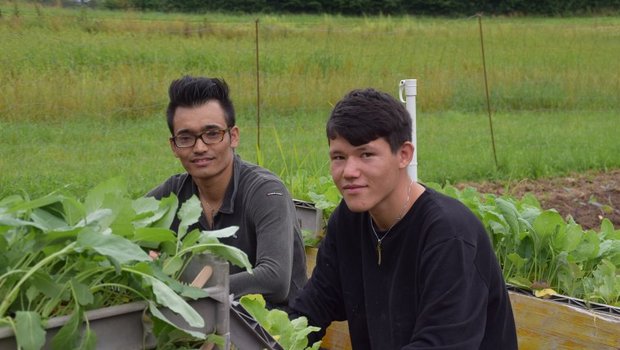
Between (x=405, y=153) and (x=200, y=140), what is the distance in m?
1.18

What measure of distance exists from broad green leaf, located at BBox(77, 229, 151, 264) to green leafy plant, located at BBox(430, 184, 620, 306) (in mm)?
2585

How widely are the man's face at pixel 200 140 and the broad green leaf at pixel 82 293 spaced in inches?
76.5

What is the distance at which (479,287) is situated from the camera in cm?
268

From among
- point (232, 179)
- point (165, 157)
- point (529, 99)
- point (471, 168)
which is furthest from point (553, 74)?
point (232, 179)

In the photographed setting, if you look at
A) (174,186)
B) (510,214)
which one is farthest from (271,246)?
(510,214)

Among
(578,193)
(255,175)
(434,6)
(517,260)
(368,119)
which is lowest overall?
(578,193)

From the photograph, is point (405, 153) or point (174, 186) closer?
point (405, 153)

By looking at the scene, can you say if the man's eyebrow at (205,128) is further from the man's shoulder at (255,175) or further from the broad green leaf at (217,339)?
the broad green leaf at (217,339)

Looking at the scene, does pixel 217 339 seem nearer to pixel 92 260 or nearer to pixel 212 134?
pixel 92 260

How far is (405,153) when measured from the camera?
2779mm

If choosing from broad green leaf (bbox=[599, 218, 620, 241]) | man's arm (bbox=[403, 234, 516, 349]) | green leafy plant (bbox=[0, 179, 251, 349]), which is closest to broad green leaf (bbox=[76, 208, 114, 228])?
green leafy plant (bbox=[0, 179, 251, 349])

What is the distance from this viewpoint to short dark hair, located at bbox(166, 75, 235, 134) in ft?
12.3

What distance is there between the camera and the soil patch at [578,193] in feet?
27.4

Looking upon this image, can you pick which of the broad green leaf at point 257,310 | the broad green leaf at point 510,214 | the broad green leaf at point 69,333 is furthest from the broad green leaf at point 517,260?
the broad green leaf at point 69,333
